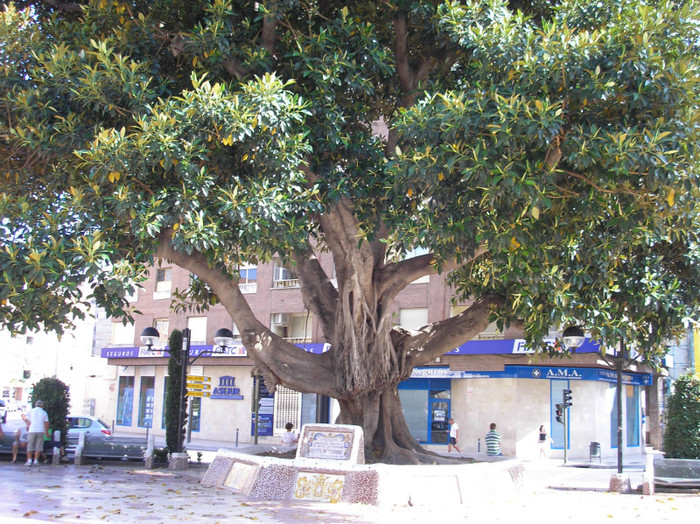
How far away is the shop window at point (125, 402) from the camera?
124 ft

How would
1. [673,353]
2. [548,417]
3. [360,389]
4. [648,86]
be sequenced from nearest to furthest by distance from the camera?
[648,86] → [360,389] → [548,417] → [673,353]

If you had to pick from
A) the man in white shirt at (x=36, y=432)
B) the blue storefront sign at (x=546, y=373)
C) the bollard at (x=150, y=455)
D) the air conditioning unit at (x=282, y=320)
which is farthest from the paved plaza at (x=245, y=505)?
the air conditioning unit at (x=282, y=320)

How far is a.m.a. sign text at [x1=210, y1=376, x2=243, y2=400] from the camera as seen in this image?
33.0 m

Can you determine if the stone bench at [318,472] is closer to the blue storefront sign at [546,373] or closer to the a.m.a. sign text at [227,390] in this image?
the blue storefront sign at [546,373]

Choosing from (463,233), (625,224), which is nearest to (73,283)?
(463,233)

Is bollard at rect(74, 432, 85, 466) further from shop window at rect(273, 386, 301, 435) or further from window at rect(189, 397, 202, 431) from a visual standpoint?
window at rect(189, 397, 202, 431)

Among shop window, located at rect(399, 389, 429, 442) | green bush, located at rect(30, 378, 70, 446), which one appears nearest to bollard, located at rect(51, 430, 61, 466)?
green bush, located at rect(30, 378, 70, 446)

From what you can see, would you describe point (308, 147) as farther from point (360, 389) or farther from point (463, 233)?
point (360, 389)

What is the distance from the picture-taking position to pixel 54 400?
60.7 feet

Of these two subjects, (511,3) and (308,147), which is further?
(511,3)

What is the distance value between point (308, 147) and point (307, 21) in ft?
9.55

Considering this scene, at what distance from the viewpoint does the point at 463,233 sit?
9180 mm

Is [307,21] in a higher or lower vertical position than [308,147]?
higher

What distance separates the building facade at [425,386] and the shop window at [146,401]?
5cm
